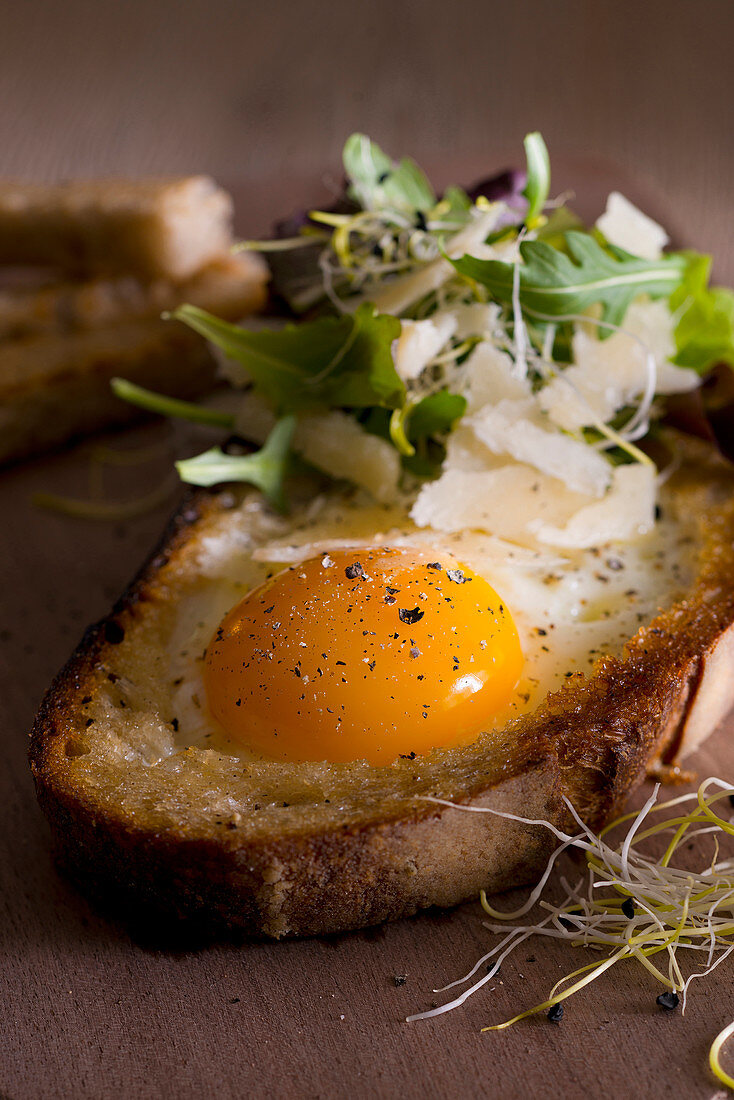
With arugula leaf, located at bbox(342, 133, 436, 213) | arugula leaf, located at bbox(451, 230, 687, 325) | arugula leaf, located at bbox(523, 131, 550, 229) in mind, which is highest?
arugula leaf, located at bbox(523, 131, 550, 229)

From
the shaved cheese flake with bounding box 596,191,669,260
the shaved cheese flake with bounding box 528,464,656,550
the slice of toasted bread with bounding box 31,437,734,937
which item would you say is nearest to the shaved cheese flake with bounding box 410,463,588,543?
the shaved cheese flake with bounding box 528,464,656,550

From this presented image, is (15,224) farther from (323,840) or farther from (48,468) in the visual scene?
(323,840)

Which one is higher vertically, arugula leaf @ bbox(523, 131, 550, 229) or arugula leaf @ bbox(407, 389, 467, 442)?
arugula leaf @ bbox(523, 131, 550, 229)

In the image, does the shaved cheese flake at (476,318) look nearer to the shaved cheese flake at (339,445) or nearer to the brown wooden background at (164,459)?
the shaved cheese flake at (339,445)

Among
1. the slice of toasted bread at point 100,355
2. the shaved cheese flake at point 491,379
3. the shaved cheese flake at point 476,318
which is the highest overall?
the shaved cheese flake at point 476,318

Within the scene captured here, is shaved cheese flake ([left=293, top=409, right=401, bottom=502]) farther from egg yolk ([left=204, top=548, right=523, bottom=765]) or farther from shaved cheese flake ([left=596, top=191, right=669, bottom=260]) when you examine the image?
shaved cheese flake ([left=596, top=191, right=669, bottom=260])

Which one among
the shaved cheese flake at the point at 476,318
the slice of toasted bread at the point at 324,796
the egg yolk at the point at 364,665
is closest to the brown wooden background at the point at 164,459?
the slice of toasted bread at the point at 324,796

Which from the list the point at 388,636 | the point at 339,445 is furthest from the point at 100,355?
the point at 388,636
